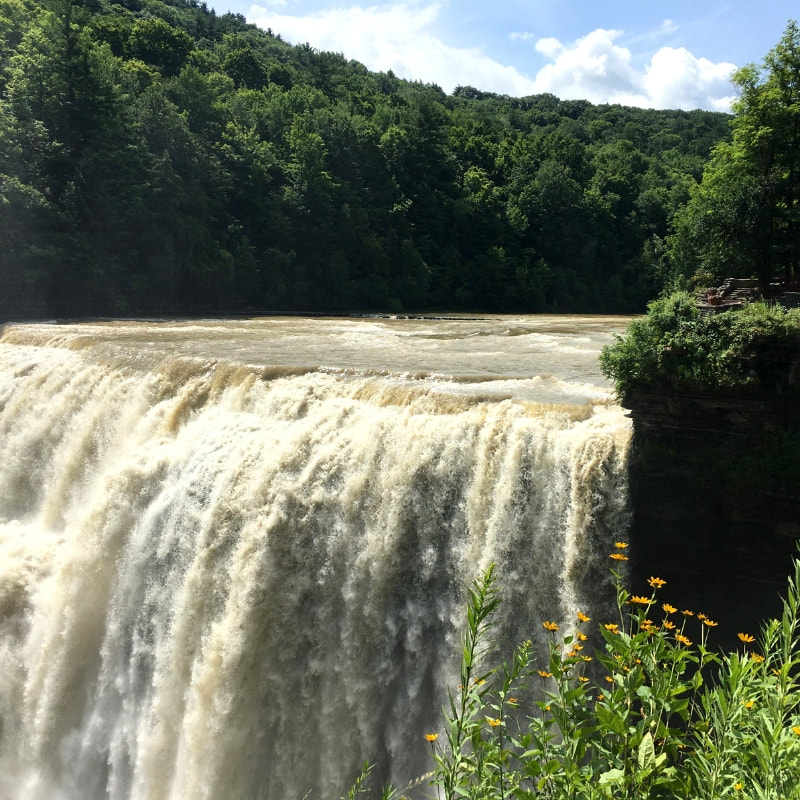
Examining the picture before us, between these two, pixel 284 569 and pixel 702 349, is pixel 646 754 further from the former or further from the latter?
pixel 284 569

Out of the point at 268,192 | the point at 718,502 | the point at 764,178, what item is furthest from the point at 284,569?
the point at 268,192

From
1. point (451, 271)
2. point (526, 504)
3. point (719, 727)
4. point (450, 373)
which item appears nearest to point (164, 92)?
point (451, 271)

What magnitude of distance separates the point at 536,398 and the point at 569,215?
1641 inches

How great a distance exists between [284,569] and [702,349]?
5.72m

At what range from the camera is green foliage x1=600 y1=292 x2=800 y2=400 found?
8.02 m

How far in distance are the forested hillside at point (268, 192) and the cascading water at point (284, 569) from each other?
59.0 ft

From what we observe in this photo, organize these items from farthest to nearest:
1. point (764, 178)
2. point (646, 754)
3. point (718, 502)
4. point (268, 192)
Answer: point (268, 192) < point (764, 178) < point (718, 502) < point (646, 754)

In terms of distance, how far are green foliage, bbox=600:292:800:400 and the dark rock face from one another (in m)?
0.20

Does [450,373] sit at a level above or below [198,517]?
above

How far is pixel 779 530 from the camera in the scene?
26.0 feet

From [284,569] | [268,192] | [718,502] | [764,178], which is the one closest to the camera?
[718,502]

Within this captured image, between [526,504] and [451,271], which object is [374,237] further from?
[526,504]

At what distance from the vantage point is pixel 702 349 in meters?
8.29

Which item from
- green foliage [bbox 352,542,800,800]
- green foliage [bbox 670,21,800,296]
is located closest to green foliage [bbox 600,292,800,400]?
green foliage [bbox 352,542,800,800]
